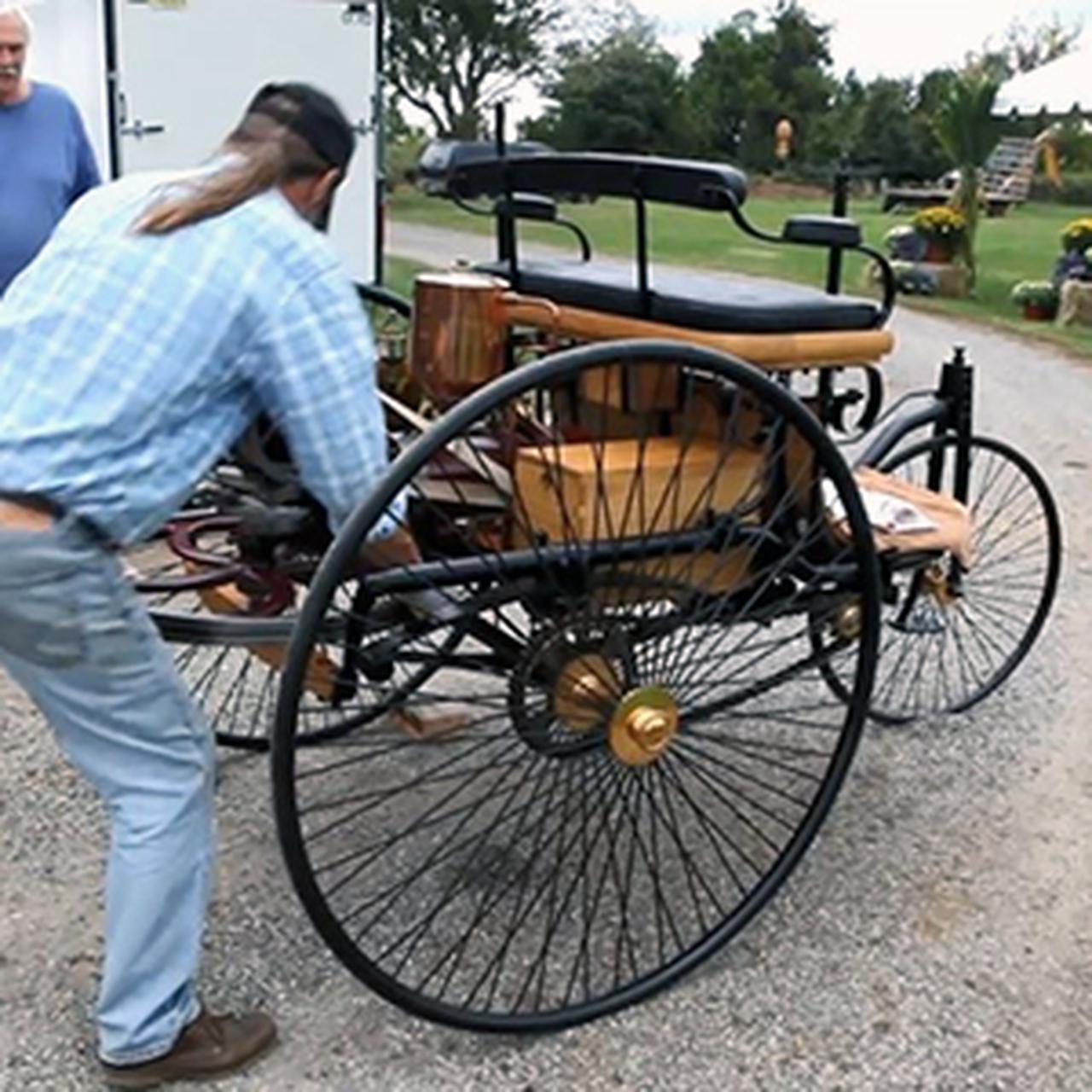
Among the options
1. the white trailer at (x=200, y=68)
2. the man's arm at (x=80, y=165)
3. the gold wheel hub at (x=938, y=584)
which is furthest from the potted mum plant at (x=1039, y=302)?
the man's arm at (x=80, y=165)

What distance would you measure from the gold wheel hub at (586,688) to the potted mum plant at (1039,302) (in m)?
11.9

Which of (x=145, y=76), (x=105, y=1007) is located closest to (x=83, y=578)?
(x=105, y=1007)

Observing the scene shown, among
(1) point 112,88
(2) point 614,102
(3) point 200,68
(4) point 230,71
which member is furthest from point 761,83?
(1) point 112,88

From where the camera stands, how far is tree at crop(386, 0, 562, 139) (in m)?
34.3

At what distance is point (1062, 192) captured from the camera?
3353cm

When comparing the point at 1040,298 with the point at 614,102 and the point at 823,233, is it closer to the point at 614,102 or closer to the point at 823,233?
the point at 823,233

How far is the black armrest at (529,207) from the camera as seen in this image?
322 cm

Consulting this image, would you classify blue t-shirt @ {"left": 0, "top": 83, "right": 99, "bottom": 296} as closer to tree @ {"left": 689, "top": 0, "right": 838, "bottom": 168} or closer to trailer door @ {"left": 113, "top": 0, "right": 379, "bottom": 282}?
trailer door @ {"left": 113, "top": 0, "right": 379, "bottom": 282}

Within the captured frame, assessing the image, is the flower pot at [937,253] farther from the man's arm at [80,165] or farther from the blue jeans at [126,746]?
the blue jeans at [126,746]

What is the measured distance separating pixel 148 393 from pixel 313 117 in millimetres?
475

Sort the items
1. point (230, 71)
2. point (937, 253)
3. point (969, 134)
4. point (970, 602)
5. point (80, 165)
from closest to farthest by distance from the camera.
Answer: point (80, 165), point (970, 602), point (230, 71), point (969, 134), point (937, 253)

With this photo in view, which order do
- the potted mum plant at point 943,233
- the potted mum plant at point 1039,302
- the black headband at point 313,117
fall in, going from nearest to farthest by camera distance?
1. the black headband at point 313,117
2. the potted mum plant at point 1039,302
3. the potted mum plant at point 943,233

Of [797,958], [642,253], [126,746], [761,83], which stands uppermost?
[761,83]

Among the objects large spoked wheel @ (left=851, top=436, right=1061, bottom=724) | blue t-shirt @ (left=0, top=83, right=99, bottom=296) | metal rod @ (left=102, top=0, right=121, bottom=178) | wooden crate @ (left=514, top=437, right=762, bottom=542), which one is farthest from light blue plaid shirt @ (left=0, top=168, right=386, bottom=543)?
metal rod @ (left=102, top=0, right=121, bottom=178)
